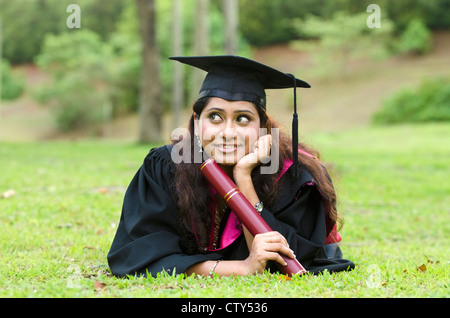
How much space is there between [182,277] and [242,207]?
20.1 inches

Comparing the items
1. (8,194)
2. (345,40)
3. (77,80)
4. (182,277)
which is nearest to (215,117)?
(182,277)

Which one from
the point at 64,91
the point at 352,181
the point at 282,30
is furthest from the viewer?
the point at 282,30

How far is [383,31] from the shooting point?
112 feet

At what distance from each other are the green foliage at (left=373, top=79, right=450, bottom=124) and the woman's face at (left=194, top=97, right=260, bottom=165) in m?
24.0

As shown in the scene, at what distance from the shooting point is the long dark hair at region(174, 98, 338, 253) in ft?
11.7

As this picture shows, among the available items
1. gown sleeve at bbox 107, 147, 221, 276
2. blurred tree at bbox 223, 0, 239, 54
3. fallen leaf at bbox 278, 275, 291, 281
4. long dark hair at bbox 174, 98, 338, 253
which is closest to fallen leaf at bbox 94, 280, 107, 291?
gown sleeve at bbox 107, 147, 221, 276

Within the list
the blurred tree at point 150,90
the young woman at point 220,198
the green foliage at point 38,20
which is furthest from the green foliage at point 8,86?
the young woman at point 220,198

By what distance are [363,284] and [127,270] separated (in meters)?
1.33

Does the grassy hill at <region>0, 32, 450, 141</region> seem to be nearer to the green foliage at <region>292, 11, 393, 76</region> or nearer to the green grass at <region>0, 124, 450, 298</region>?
the green foliage at <region>292, 11, 393, 76</region>

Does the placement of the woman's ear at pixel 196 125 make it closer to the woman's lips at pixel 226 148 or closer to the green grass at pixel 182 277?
the woman's lips at pixel 226 148

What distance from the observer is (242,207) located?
10.9 feet
